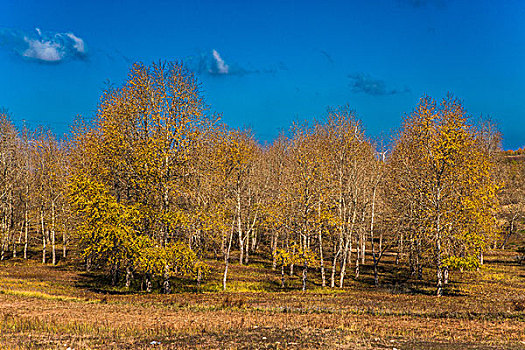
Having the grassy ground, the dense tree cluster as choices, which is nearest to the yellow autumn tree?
the dense tree cluster

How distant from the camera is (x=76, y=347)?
1147 centimetres

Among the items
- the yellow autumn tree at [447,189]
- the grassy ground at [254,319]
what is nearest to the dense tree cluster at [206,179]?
the yellow autumn tree at [447,189]

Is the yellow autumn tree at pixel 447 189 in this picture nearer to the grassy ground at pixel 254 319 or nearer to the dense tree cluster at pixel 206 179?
the dense tree cluster at pixel 206 179

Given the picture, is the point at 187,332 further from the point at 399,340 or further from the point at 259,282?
the point at 259,282

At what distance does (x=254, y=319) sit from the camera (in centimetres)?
1669

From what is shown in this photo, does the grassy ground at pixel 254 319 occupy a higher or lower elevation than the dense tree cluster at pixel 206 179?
lower

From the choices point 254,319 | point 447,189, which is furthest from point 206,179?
point 447,189

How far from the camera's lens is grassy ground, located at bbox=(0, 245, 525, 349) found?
1245 cm

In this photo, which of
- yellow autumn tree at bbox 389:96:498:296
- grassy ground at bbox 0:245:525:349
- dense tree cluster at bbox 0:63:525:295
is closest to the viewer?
grassy ground at bbox 0:245:525:349

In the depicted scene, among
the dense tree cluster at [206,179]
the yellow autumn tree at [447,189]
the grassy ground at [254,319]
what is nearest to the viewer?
the grassy ground at [254,319]

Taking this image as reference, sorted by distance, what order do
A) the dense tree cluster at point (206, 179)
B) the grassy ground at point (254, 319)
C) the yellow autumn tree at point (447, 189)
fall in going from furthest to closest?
the yellow autumn tree at point (447, 189) < the dense tree cluster at point (206, 179) < the grassy ground at point (254, 319)

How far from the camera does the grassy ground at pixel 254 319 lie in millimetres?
12445

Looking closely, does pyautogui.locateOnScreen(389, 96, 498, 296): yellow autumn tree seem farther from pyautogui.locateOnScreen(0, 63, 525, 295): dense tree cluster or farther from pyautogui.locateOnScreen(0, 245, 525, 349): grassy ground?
pyautogui.locateOnScreen(0, 245, 525, 349): grassy ground

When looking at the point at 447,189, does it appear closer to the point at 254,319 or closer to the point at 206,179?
the point at 206,179
